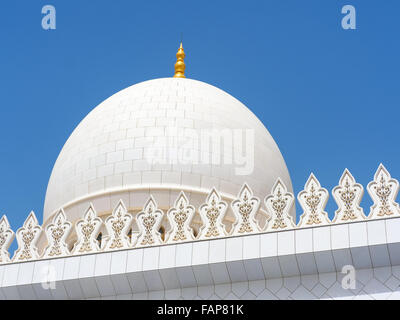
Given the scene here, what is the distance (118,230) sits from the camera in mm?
12781

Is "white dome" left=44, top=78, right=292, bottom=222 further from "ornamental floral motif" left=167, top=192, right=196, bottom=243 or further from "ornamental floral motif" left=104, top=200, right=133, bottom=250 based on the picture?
"ornamental floral motif" left=167, top=192, right=196, bottom=243

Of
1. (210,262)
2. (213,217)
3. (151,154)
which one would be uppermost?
(151,154)

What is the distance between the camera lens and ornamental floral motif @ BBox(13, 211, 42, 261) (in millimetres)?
13043

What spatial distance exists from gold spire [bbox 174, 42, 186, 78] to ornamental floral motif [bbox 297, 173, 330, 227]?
8191 mm

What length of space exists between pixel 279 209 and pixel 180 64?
8656 millimetres

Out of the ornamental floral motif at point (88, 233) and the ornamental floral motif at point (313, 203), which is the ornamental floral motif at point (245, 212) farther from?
the ornamental floral motif at point (88, 233)

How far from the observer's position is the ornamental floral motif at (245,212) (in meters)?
12.1

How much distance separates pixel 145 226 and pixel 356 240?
3.11 m

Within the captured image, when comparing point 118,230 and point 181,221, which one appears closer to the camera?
point 181,221

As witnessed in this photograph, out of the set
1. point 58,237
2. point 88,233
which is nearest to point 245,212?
point 88,233

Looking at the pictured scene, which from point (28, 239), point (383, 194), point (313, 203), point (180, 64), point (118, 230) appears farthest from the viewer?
point (180, 64)

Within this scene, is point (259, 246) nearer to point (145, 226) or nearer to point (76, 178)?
point (145, 226)

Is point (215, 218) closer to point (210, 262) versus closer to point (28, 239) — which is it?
point (210, 262)

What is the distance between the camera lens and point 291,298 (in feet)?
37.8
